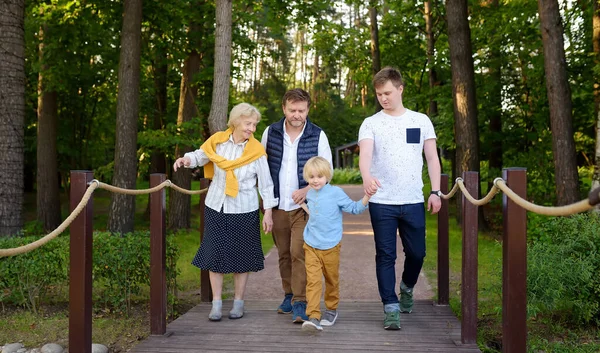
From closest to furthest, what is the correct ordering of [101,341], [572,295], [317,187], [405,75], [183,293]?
1. [317,187]
2. [572,295]
3. [101,341]
4. [183,293]
5. [405,75]

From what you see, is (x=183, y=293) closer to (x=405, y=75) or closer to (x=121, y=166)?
(x=121, y=166)

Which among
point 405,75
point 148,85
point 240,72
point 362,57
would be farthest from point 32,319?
point 362,57

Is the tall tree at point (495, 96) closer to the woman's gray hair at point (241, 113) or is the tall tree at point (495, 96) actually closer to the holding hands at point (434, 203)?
the holding hands at point (434, 203)

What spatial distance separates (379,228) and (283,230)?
844 millimetres

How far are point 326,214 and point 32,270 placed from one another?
3180 mm

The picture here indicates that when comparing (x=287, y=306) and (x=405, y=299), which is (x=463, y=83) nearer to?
(x=405, y=299)

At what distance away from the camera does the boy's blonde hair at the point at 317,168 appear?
4625 millimetres

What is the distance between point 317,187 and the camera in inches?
183

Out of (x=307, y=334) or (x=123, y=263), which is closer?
(x=307, y=334)

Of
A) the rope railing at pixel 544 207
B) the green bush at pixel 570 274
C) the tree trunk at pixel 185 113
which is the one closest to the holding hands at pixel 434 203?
the rope railing at pixel 544 207

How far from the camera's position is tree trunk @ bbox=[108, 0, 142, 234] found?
10.1 m

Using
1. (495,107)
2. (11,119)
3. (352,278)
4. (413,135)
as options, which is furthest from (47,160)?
(413,135)

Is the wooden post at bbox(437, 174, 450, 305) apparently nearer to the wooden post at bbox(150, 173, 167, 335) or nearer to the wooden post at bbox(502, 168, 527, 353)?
the wooden post at bbox(502, 168, 527, 353)

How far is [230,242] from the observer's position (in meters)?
5.13
